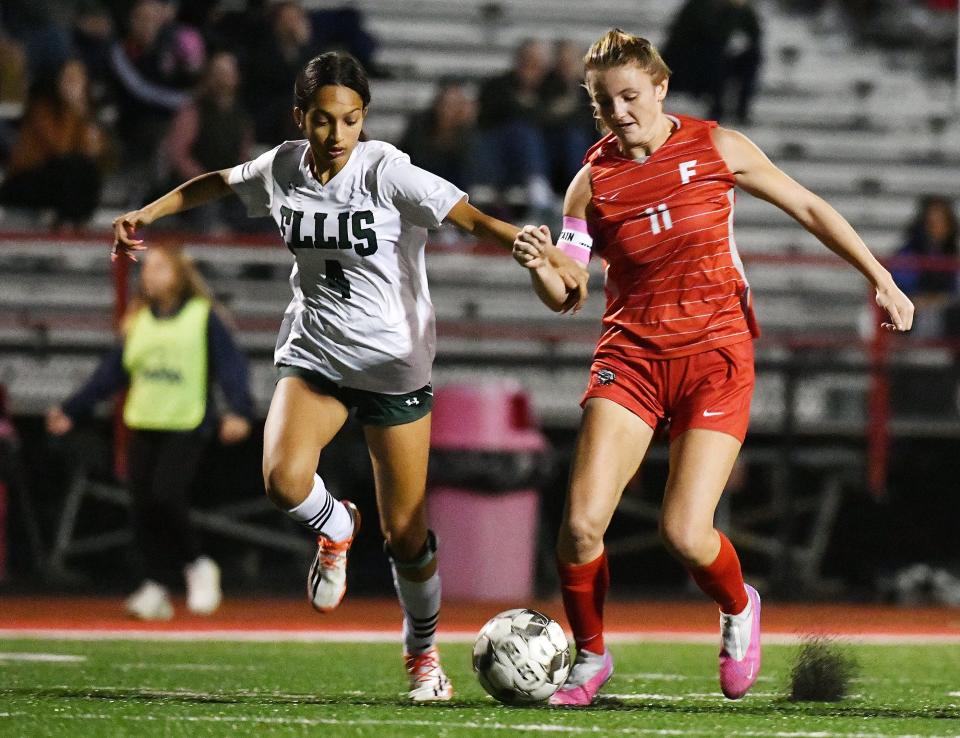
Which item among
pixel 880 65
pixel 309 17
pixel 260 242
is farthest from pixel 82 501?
pixel 880 65

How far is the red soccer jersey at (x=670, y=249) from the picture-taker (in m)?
6.10

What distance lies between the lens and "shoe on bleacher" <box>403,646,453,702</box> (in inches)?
250

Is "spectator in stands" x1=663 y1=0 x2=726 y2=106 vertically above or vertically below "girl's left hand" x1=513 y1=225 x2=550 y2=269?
above

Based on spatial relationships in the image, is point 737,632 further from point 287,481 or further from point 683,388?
point 287,481

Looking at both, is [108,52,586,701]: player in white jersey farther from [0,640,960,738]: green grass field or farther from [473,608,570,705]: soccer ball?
[0,640,960,738]: green grass field

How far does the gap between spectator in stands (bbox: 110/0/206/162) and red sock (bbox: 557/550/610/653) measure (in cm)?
941

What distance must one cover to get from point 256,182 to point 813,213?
6.37 ft

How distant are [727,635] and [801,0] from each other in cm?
1488

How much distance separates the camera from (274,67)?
48.7 ft

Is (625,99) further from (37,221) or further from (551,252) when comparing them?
(37,221)

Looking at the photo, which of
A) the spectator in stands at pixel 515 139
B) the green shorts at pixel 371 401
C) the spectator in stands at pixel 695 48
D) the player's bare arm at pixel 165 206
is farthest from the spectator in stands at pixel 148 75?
the green shorts at pixel 371 401

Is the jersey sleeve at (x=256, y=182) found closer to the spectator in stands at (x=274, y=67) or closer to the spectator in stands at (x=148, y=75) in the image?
the spectator in stands at (x=274, y=67)

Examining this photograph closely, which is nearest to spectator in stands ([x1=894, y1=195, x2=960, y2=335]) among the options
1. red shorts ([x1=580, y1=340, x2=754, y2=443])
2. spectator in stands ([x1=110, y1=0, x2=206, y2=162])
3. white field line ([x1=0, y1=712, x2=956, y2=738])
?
spectator in stands ([x1=110, y1=0, x2=206, y2=162])

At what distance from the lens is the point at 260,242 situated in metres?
12.4
